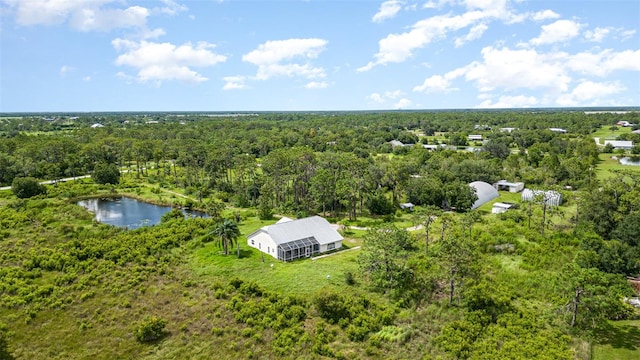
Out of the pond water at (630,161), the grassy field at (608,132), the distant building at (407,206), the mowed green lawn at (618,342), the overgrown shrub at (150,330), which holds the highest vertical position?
the grassy field at (608,132)

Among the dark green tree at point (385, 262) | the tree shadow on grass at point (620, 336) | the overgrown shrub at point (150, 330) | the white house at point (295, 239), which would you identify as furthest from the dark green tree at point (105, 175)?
→ the tree shadow on grass at point (620, 336)

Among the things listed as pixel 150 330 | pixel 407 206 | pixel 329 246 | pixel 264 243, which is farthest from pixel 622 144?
pixel 150 330

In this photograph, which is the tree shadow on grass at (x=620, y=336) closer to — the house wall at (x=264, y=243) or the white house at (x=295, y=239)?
the white house at (x=295, y=239)

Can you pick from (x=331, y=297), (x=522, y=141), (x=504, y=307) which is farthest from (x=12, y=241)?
(x=522, y=141)

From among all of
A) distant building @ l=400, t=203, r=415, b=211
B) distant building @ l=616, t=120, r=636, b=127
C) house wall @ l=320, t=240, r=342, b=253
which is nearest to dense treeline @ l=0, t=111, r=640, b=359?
distant building @ l=400, t=203, r=415, b=211

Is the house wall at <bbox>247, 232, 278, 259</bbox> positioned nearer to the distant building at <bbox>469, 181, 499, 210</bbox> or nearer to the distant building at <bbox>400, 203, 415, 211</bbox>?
the distant building at <bbox>400, 203, 415, 211</bbox>

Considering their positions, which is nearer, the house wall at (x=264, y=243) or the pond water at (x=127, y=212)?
the house wall at (x=264, y=243)
